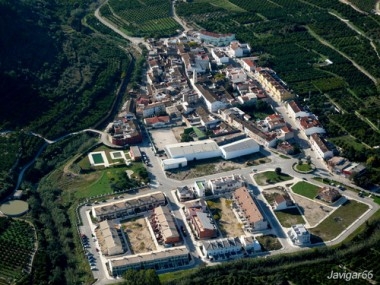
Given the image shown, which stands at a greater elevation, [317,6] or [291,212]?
[317,6]

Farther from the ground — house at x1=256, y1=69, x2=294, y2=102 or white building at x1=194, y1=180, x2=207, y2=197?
house at x1=256, y1=69, x2=294, y2=102

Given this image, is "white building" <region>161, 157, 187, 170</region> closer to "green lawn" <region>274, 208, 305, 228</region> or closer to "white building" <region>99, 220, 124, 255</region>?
"white building" <region>99, 220, 124, 255</region>

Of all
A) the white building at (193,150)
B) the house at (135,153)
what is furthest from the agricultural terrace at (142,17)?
the white building at (193,150)

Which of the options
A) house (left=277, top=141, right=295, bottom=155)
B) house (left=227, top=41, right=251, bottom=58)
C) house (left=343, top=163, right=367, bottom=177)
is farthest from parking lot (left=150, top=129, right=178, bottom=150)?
house (left=227, top=41, right=251, bottom=58)

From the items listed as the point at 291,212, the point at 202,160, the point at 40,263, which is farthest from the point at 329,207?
the point at 40,263

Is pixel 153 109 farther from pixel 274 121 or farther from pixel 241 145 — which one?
pixel 274 121

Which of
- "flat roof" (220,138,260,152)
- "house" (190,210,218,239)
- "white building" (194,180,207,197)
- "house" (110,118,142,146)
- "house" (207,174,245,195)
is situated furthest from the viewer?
"house" (110,118,142,146)

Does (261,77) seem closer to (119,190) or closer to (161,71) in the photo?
(161,71)

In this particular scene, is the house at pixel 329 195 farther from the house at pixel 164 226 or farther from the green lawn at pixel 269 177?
the house at pixel 164 226
